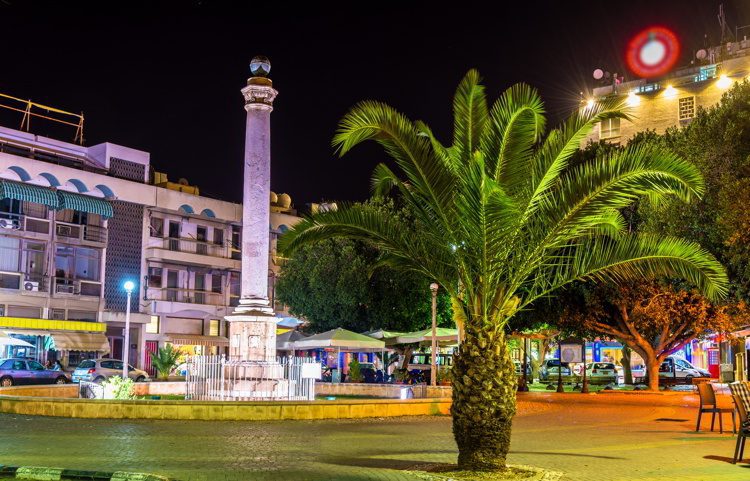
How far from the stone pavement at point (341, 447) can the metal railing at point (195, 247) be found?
35.9 meters

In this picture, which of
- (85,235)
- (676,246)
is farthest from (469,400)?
(85,235)

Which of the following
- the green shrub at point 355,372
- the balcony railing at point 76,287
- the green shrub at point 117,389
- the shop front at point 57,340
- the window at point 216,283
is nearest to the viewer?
the green shrub at point 117,389

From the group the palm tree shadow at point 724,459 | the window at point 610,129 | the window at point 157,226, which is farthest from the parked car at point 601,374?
the palm tree shadow at point 724,459

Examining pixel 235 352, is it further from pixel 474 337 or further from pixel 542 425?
pixel 474 337

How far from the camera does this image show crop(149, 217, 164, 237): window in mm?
53438

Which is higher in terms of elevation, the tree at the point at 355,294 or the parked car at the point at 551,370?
the tree at the point at 355,294

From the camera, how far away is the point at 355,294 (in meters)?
43.4

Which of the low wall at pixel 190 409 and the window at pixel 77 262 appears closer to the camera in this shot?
the low wall at pixel 190 409

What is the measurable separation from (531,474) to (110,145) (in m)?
45.0

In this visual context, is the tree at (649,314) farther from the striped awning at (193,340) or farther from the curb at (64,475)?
the striped awning at (193,340)

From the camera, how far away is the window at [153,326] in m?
53.1

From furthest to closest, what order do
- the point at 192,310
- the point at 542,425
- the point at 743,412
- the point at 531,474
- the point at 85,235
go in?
the point at 192,310
the point at 85,235
the point at 542,425
the point at 743,412
the point at 531,474

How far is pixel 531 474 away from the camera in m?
11.1

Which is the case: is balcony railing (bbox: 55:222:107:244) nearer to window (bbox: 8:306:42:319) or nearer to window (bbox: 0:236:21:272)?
window (bbox: 0:236:21:272)
